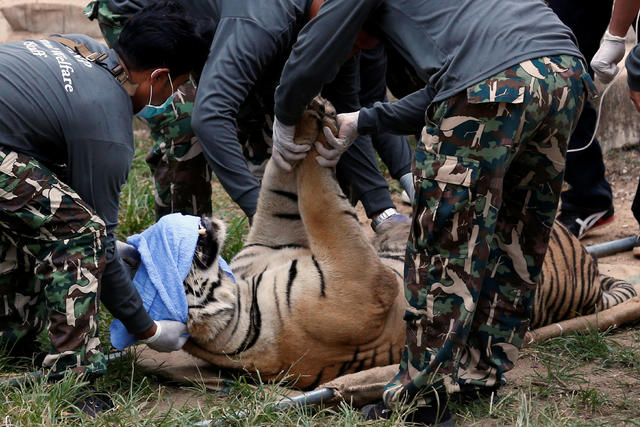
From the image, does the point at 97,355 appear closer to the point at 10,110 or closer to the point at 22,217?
the point at 22,217

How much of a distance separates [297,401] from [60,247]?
1.03 m

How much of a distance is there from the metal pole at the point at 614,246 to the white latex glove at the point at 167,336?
9.17 feet

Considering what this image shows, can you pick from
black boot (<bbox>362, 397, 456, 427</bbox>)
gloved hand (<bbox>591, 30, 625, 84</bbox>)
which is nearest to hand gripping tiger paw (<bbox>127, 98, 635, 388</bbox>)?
black boot (<bbox>362, 397, 456, 427</bbox>)

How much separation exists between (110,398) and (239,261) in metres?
0.98

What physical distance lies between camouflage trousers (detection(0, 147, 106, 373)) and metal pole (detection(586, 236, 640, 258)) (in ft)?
10.5

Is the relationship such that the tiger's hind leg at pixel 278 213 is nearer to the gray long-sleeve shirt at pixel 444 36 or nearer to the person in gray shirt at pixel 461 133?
the person in gray shirt at pixel 461 133

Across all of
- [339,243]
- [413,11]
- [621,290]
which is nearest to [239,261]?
[339,243]

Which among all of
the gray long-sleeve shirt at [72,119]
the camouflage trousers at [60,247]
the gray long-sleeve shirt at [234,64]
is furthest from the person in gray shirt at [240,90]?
the camouflage trousers at [60,247]

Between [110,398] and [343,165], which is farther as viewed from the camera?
[343,165]

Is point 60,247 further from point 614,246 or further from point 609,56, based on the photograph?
point 614,246

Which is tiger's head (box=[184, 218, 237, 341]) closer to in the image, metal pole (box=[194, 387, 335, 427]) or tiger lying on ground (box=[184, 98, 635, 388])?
tiger lying on ground (box=[184, 98, 635, 388])

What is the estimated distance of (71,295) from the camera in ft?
9.83

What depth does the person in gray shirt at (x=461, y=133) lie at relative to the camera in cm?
264

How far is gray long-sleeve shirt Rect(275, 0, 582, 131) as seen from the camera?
2.63 m
